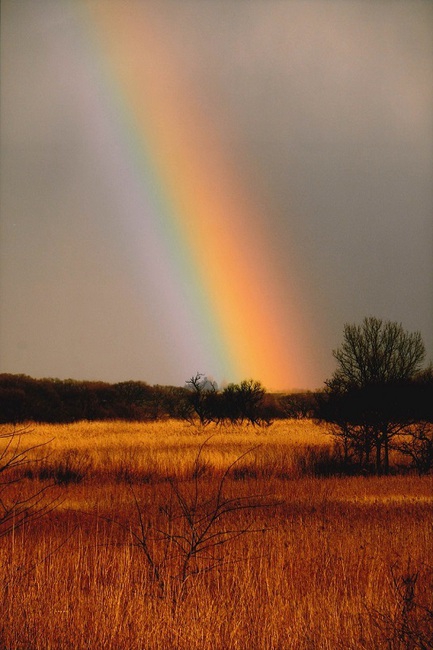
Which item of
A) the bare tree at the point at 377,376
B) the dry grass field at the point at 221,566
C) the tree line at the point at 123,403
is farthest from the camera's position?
the tree line at the point at 123,403

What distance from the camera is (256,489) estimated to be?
55.2 ft

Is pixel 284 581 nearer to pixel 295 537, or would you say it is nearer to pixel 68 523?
pixel 295 537

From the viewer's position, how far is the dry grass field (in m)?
5.60

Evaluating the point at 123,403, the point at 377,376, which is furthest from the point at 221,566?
the point at 123,403

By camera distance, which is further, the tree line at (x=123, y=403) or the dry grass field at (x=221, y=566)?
the tree line at (x=123, y=403)

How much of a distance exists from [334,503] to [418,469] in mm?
8419

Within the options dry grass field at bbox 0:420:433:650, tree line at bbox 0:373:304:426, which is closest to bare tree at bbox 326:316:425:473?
dry grass field at bbox 0:420:433:650

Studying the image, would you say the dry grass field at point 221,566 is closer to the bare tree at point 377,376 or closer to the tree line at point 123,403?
the bare tree at point 377,376

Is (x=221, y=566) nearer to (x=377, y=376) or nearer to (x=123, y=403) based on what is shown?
(x=377, y=376)

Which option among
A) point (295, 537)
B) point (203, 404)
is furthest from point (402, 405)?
point (203, 404)

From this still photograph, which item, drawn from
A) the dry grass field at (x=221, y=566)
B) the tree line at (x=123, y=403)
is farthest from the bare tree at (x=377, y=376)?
the tree line at (x=123, y=403)

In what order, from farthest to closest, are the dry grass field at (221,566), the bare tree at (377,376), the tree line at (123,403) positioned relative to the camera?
the tree line at (123,403), the bare tree at (377,376), the dry grass field at (221,566)

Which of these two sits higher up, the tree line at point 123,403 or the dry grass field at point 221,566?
the tree line at point 123,403

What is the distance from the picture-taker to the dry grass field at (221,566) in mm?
5598
